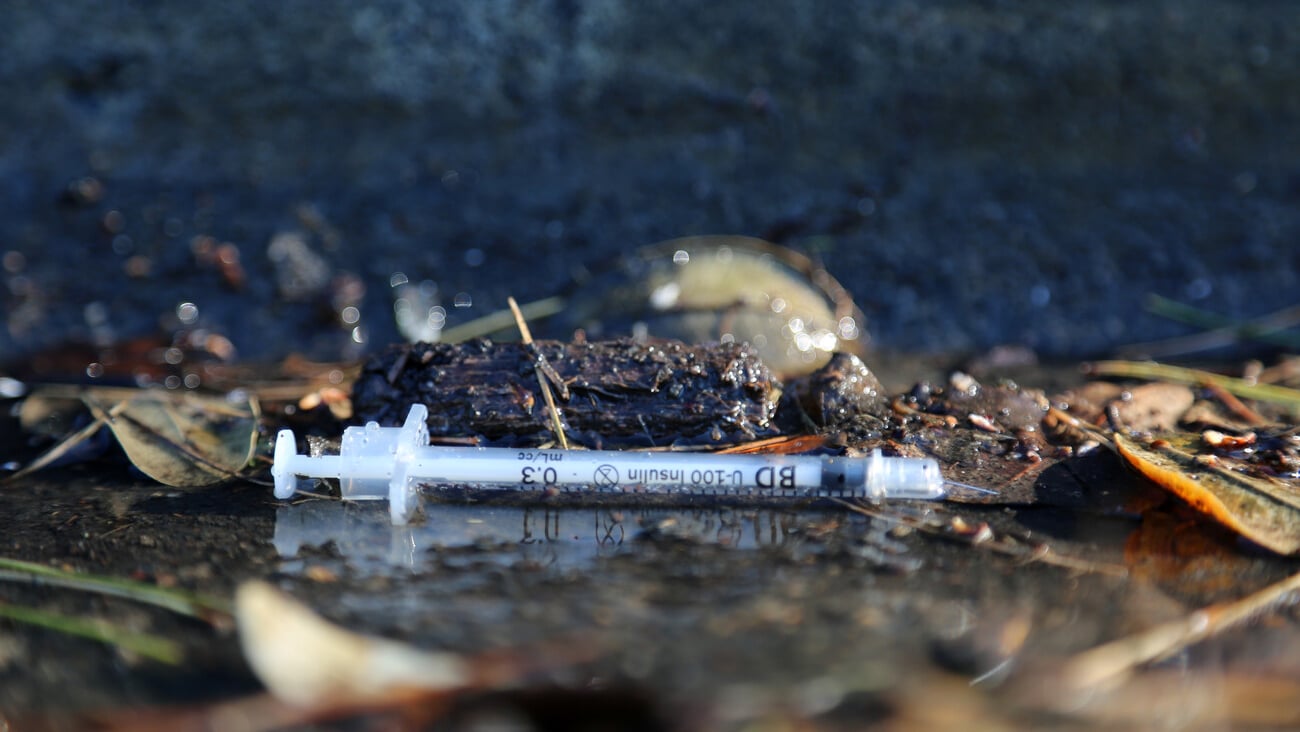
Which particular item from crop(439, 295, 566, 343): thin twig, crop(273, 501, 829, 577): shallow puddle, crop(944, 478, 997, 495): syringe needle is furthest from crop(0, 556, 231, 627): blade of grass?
crop(439, 295, 566, 343): thin twig

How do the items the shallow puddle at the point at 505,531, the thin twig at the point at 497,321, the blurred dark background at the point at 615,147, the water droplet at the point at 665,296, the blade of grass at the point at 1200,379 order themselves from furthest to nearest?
the blurred dark background at the point at 615,147
the thin twig at the point at 497,321
the water droplet at the point at 665,296
the blade of grass at the point at 1200,379
the shallow puddle at the point at 505,531

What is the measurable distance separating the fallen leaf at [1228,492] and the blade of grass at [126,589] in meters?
1.59

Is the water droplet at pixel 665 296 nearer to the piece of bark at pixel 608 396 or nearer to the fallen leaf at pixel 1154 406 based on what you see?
the piece of bark at pixel 608 396

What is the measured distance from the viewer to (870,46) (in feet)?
10.8

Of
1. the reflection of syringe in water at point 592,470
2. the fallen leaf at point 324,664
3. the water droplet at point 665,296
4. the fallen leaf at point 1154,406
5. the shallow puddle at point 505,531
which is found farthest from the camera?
the water droplet at point 665,296

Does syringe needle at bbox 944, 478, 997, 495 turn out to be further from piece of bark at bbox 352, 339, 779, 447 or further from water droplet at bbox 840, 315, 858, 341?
water droplet at bbox 840, 315, 858, 341

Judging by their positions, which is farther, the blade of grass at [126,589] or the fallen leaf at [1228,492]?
the fallen leaf at [1228,492]

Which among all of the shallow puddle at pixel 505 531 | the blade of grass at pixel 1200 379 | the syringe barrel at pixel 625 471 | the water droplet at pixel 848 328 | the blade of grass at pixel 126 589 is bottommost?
the blade of grass at pixel 126 589

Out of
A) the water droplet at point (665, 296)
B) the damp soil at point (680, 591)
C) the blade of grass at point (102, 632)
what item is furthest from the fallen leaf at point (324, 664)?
the water droplet at point (665, 296)

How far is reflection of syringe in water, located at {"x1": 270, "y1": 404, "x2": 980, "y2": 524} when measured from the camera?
5.69 ft

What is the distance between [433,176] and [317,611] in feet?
7.46

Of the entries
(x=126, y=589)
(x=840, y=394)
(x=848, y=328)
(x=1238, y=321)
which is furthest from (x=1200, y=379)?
(x=126, y=589)

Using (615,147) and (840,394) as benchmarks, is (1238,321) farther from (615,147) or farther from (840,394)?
(615,147)

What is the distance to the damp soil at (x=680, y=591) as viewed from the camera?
3.82 feet
